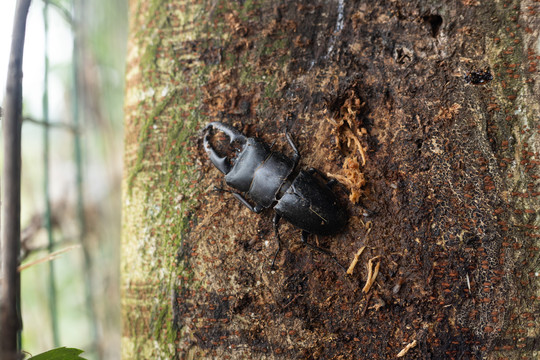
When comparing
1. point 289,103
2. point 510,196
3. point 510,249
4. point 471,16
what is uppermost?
point 471,16

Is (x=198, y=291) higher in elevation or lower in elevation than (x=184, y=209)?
lower

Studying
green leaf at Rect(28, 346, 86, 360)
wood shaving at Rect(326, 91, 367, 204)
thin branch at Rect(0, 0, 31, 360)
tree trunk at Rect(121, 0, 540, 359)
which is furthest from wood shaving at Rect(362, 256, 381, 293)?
→ thin branch at Rect(0, 0, 31, 360)

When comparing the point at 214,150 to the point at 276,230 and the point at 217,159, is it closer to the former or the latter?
the point at 217,159

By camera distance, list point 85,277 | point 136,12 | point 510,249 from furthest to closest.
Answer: point 85,277 → point 136,12 → point 510,249

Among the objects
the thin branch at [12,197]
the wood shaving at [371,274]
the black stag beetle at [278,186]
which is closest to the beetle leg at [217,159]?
the black stag beetle at [278,186]

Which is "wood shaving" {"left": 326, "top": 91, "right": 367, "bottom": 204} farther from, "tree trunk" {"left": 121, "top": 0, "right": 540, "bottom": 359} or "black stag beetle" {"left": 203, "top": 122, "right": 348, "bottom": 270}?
A: "black stag beetle" {"left": 203, "top": 122, "right": 348, "bottom": 270}

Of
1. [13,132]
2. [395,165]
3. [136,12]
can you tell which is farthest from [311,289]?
[136,12]

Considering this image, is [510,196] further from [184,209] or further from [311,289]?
[184,209]
